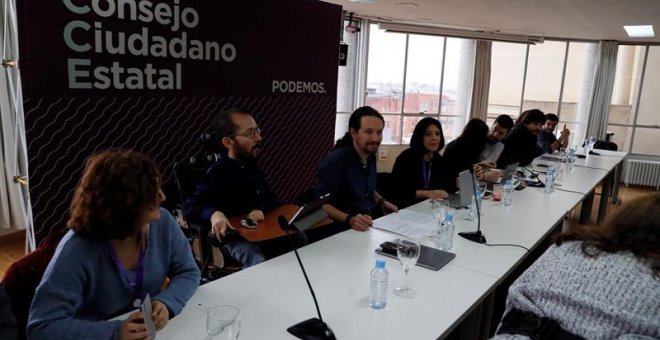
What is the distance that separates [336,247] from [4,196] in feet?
10.3

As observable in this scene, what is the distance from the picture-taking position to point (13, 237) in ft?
12.6

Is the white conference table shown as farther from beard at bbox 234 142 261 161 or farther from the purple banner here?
the purple banner

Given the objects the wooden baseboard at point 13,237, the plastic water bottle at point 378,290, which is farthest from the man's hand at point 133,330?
the wooden baseboard at point 13,237

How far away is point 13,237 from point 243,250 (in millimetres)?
2688

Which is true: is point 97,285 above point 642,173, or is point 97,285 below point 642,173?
above

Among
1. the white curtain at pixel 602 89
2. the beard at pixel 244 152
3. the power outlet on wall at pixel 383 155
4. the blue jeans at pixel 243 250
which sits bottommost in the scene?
the power outlet on wall at pixel 383 155

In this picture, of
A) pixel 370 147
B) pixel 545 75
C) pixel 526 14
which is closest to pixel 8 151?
pixel 370 147

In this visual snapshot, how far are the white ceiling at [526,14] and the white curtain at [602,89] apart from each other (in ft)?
1.70

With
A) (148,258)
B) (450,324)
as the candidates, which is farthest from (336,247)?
(148,258)

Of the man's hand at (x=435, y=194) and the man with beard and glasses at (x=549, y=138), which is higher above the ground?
the man with beard and glasses at (x=549, y=138)

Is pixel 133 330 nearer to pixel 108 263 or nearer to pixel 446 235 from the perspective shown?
pixel 108 263

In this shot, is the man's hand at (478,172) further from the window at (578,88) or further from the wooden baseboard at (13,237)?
the window at (578,88)

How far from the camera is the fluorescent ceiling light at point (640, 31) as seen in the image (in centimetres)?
597

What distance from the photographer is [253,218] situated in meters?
2.31
